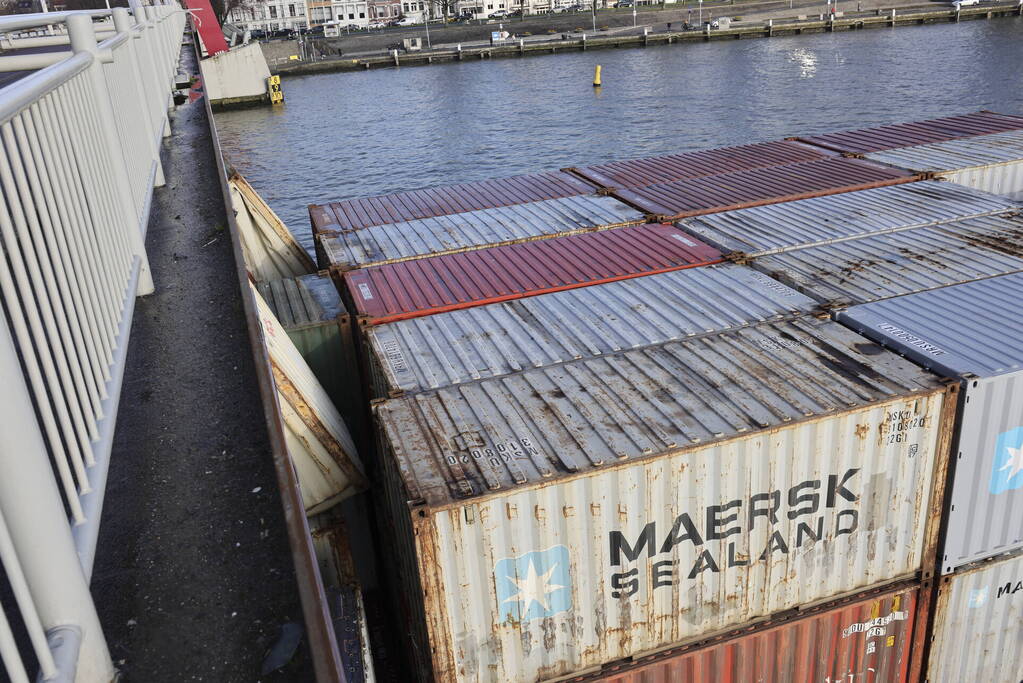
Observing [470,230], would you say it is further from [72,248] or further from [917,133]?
[917,133]


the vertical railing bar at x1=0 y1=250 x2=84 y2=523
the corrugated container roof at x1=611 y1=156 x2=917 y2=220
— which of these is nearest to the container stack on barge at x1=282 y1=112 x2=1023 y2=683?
the corrugated container roof at x1=611 y1=156 x2=917 y2=220

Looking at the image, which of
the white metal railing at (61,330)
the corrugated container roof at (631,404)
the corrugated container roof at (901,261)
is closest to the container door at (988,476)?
the corrugated container roof at (631,404)

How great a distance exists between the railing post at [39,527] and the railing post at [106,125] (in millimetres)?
3686

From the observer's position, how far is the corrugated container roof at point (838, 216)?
13.7 meters

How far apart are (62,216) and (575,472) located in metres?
4.95

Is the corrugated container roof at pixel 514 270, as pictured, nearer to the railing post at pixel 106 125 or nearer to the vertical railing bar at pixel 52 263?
the railing post at pixel 106 125

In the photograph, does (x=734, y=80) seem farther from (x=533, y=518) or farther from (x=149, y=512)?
(x=149, y=512)

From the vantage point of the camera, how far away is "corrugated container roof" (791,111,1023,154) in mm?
20125

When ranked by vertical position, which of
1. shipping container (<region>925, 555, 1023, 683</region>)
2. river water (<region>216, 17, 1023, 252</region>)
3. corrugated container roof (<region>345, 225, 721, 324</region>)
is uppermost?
corrugated container roof (<region>345, 225, 721, 324</region>)

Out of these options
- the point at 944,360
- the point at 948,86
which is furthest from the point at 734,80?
the point at 944,360

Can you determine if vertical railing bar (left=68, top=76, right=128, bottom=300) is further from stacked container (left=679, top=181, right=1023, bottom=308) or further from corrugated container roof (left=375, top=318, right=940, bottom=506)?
stacked container (left=679, top=181, right=1023, bottom=308)

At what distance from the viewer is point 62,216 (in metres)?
4.01

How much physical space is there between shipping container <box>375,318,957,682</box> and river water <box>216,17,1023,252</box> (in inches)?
1034

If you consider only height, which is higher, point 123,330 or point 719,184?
point 123,330
